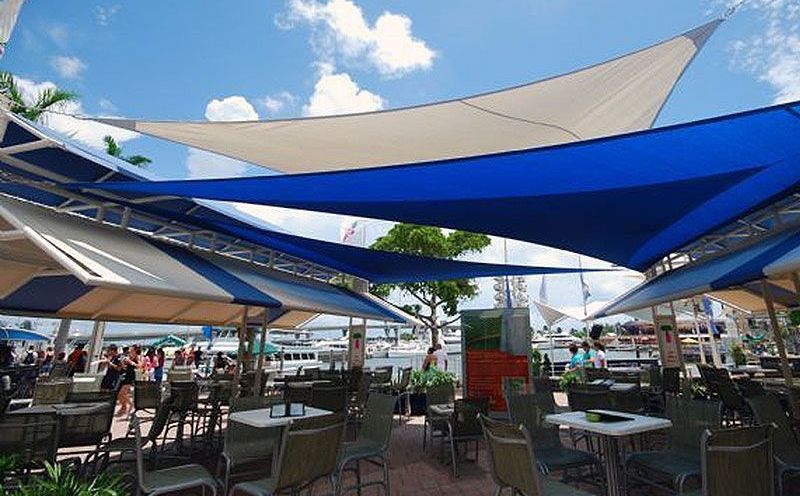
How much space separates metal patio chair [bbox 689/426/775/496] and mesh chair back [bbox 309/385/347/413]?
390 cm

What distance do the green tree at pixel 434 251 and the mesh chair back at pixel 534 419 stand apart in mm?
10793

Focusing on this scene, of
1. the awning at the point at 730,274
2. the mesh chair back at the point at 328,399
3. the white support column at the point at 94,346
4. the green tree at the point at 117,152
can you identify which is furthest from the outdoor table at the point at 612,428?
the green tree at the point at 117,152

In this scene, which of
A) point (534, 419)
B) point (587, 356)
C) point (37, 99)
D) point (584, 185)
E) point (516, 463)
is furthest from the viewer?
point (37, 99)

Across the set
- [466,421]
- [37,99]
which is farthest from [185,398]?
[37,99]

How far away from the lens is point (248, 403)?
404 centimetres

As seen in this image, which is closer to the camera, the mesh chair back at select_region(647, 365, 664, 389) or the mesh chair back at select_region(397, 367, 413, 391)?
the mesh chair back at select_region(647, 365, 664, 389)

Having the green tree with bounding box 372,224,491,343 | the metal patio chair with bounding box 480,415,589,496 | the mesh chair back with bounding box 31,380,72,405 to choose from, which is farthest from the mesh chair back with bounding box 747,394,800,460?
the green tree with bounding box 372,224,491,343

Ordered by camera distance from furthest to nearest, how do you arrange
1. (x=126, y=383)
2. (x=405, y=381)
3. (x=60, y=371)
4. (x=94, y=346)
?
(x=94, y=346) → (x=60, y=371) → (x=126, y=383) → (x=405, y=381)

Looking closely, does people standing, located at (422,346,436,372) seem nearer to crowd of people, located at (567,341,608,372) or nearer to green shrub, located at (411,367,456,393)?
green shrub, located at (411,367,456,393)

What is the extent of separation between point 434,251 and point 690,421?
12.1 metres

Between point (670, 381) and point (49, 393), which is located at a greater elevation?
point (670, 381)

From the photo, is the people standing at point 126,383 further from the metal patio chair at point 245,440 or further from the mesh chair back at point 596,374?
the mesh chair back at point 596,374

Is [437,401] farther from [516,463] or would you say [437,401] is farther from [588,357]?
[588,357]

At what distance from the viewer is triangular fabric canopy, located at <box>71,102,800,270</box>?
10.3 feet
